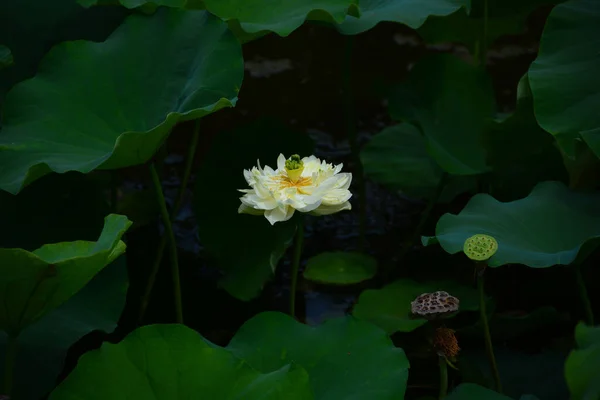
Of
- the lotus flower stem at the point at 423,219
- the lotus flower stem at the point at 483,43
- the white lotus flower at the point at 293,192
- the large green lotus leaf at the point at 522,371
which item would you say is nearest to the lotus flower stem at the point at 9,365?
the white lotus flower at the point at 293,192

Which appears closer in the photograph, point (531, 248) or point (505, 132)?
point (531, 248)

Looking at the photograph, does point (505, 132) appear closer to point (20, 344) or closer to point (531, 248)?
point (531, 248)

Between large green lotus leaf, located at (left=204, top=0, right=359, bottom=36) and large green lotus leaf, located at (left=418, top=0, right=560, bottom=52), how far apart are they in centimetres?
48

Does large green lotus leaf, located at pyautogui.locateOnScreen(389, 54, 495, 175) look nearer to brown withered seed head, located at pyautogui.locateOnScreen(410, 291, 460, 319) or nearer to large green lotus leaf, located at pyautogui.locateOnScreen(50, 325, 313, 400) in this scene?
brown withered seed head, located at pyautogui.locateOnScreen(410, 291, 460, 319)

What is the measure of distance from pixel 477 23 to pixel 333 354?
1.08 m

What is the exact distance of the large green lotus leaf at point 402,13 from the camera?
162cm

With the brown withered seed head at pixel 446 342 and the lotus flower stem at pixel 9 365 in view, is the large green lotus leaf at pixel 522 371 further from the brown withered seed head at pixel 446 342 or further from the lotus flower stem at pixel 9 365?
the lotus flower stem at pixel 9 365

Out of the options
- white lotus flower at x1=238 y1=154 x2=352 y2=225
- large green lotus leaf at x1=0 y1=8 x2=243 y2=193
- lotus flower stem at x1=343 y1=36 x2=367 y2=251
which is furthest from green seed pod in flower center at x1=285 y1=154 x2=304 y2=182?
lotus flower stem at x1=343 y1=36 x2=367 y2=251

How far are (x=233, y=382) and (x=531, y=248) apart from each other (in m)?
0.52

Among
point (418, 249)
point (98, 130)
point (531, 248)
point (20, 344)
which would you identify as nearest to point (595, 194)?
point (531, 248)

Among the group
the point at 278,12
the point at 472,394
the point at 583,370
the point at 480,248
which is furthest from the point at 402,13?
the point at 583,370

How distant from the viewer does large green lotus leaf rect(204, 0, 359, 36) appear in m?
1.52

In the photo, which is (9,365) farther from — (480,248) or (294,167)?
(480,248)

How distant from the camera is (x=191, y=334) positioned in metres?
1.18
